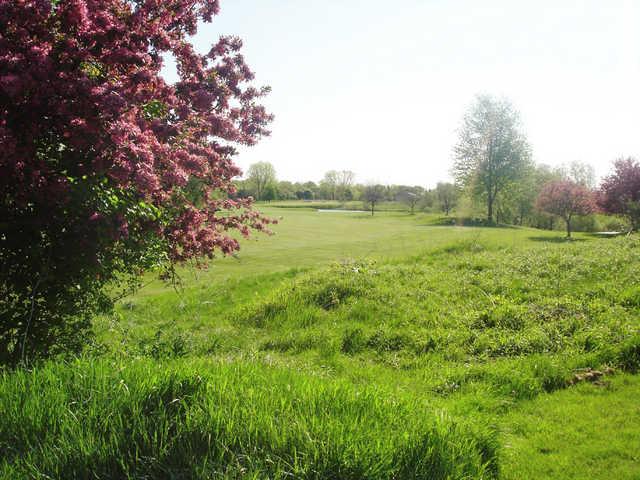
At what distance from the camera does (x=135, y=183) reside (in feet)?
15.7

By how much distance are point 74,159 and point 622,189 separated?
37782 mm

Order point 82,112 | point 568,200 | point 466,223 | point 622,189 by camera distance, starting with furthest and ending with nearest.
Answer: point 466,223
point 568,200
point 622,189
point 82,112

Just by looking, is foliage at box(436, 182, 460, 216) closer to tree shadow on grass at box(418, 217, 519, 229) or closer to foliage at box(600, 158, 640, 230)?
tree shadow on grass at box(418, 217, 519, 229)

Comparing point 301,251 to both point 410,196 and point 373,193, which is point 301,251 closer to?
point 373,193

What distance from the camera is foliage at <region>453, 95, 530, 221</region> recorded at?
5122cm

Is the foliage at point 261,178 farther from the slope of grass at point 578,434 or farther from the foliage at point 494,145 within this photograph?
the slope of grass at point 578,434

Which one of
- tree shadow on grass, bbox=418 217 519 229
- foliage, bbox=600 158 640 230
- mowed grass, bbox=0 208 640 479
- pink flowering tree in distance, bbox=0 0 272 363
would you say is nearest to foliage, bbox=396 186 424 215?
tree shadow on grass, bbox=418 217 519 229

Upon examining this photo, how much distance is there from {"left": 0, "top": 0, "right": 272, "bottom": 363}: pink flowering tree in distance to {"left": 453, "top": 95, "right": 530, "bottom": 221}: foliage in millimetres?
49784

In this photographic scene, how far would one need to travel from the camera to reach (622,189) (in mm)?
33562

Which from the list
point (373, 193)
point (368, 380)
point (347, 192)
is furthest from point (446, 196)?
point (368, 380)

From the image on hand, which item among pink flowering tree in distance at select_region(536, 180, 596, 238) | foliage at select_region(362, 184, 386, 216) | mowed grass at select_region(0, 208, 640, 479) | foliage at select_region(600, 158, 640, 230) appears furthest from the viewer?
foliage at select_region(362, 184, 386, 216)

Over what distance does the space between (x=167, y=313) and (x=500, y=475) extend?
978cm

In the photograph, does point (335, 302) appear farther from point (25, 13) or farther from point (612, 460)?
point (25, 13)

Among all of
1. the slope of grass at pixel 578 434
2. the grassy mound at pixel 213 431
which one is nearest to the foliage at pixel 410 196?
the slope of grass at pixel 578 434
